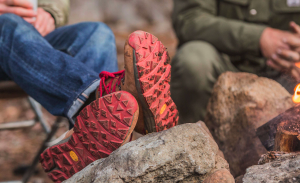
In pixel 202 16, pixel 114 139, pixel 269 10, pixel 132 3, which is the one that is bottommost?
pixel 132 3

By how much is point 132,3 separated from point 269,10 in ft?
13.4

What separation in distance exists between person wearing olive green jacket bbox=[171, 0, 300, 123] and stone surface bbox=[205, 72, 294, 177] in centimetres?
24

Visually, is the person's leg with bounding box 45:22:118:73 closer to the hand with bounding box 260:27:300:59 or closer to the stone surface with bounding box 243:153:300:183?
the stone surface with bounding box 243:153:300:183

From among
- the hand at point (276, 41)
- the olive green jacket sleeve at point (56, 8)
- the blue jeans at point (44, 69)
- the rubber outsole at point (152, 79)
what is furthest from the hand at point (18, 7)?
the hand at point (276, 41)

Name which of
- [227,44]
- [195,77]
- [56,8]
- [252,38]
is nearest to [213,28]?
[227,44]

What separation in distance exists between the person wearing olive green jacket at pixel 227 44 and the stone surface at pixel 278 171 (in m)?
0.72

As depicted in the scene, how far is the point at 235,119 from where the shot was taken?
3.44 feet

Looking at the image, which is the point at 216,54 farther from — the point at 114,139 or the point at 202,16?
the point at 114,139

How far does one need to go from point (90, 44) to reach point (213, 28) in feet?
2.60

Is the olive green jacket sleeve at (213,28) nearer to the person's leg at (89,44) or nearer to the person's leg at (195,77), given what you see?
the person's leg at (195,77)

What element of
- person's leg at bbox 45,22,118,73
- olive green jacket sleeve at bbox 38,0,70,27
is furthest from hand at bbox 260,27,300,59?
olive green jacket sleeve at bbox 38,0,70,27

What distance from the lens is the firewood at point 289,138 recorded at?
714 mm

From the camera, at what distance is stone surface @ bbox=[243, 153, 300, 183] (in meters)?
0.57

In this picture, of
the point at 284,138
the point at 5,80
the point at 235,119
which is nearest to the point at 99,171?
the point at 284,138
